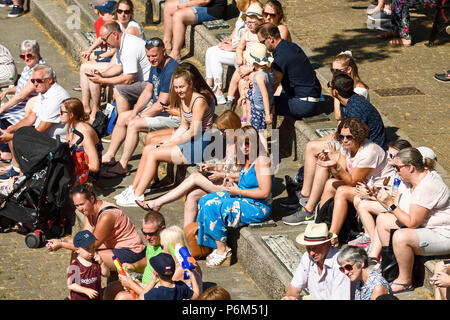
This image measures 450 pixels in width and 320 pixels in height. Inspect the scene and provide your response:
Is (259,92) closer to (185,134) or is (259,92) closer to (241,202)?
(185,134)

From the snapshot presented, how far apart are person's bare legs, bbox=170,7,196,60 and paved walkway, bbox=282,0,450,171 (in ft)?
5.14

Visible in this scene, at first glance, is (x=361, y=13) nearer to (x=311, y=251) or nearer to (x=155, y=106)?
(x=155, y=106)

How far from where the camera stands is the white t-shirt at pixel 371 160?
8.77m

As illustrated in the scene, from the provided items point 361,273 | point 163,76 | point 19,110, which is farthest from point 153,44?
point 361,273

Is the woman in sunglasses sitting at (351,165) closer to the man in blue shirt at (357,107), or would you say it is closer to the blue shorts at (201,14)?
the man in blue shirt at (357,107)

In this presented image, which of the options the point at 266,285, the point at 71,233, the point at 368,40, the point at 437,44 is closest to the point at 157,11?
the point at 368,40

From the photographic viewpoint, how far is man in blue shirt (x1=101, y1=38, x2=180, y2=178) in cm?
1109

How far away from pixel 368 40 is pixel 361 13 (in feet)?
3.68

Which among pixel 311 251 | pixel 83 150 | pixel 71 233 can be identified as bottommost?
pixel 71 233

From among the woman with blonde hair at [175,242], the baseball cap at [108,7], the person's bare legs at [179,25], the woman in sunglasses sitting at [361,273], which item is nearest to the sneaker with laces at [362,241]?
the woman in sunglasses sitting at [361,273]

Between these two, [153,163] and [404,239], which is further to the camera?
[153,163]

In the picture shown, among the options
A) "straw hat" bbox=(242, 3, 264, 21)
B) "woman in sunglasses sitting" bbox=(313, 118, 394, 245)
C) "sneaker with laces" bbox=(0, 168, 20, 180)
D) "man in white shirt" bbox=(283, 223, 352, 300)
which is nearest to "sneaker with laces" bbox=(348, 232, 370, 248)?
"woman in sunglasses sitting" bbox=(313, 118, 394, 245)

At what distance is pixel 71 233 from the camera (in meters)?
10.7

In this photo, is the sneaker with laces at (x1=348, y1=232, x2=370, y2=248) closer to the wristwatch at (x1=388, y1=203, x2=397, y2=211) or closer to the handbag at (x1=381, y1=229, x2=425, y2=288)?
the handbag at (x1=381, y1=229, x2=425, y2=288)
